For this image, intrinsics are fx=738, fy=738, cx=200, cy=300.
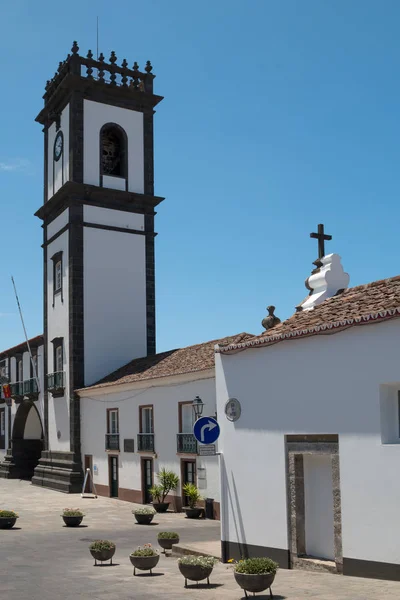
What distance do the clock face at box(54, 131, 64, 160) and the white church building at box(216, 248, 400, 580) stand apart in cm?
2624

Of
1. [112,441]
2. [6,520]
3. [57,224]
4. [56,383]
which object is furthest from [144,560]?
[57,224]

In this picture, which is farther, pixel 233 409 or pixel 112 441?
pixel 112 441

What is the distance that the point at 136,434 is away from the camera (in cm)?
2986

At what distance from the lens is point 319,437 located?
12.6m

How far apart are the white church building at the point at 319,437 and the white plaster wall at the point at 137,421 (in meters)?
9.52

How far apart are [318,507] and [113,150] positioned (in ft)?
94.5

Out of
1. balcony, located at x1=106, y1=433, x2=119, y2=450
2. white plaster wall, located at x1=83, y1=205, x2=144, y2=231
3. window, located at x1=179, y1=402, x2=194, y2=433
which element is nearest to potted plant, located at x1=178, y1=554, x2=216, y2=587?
window, located at x1=179, y1=402, x2=194, y2=433

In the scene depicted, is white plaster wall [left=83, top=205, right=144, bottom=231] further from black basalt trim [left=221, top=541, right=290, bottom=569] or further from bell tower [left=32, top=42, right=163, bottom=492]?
black basalt trim [left=221, top=541, right=290, bottom=569]

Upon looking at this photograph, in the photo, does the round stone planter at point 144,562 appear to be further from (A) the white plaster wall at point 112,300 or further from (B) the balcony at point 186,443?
(A) the white plaster wall at point 112,300

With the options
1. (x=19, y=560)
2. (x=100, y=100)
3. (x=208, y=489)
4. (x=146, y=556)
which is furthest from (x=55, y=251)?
(x=146, y=556)

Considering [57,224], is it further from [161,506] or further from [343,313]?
[343,313]

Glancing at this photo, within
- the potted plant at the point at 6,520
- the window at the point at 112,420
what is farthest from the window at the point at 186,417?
the potted plant at the point at 6,520

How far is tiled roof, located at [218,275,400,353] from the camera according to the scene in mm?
11883

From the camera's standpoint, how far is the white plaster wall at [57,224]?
37.1 metres
